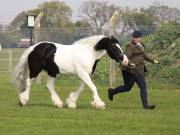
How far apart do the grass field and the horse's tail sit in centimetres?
49

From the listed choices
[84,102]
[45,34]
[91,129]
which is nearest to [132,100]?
[84,102]

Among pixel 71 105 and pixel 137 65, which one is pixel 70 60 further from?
pixel 137 65

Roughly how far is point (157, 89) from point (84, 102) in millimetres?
4703

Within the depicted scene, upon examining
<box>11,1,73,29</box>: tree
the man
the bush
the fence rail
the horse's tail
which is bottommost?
<box>11,1,73,29</box>: tree

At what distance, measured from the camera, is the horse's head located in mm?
12352

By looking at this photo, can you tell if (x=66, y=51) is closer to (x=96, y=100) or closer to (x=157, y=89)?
(x=96, y=100)

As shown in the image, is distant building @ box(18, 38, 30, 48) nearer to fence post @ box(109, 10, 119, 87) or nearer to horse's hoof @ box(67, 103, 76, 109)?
fence post @ box(109, 10, 119, 87)

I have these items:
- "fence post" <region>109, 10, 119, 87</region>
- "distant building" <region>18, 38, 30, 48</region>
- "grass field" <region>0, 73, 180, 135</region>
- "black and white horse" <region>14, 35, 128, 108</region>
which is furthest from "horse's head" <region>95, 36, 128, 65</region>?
"distant building" <region>18, 38, 30, 48</region>

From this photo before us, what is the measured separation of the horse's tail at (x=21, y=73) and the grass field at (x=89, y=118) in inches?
19.1

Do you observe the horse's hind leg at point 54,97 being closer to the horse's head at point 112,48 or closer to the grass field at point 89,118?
the grass field at point 89,118

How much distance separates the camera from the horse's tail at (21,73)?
1305 cm

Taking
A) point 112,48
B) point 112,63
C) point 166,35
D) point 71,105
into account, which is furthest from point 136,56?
point 166,35

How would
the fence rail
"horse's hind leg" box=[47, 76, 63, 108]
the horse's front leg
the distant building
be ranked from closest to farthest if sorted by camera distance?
1. the horse's front leg
2. "horse's hind leg" box=[47, 76, 63, 108]
3. the fence rail
4. the distant building

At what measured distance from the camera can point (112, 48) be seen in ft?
41.0
